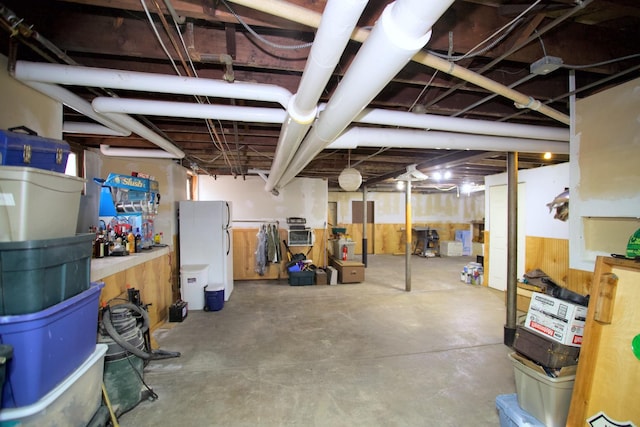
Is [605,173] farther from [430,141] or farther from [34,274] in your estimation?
[34,274]

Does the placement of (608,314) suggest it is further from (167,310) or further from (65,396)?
(167,310)

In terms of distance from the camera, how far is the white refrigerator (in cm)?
431

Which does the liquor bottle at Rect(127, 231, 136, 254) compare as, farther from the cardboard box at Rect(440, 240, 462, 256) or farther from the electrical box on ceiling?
the cardboard box at Rect(440, 240, 462, 256)

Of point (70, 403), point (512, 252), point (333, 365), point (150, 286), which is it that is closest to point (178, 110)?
point (70, 403)

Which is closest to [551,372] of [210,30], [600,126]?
→ [600,126]

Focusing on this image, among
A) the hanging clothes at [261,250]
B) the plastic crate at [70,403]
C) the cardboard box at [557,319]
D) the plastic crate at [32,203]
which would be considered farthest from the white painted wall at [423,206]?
the plastic crate at [32,203]

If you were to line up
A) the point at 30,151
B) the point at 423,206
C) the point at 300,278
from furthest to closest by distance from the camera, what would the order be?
the point at 423,206, the point at 300,278, the point at 30,151

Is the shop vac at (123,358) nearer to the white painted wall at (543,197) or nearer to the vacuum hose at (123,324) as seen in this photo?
the vacuum hose at (123,324)

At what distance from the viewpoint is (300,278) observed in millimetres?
5379

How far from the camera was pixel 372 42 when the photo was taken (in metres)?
0.86

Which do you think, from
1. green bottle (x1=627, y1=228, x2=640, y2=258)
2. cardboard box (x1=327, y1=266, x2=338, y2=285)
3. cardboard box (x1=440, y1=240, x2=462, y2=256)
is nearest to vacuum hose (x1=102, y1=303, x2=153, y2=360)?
green bottle (x1=627, y1=228, x2=640, y2=258)

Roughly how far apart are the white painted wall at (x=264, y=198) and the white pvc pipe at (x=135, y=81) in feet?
14.9

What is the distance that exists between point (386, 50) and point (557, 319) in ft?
6.00

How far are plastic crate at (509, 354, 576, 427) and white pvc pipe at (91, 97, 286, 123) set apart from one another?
2.29m
